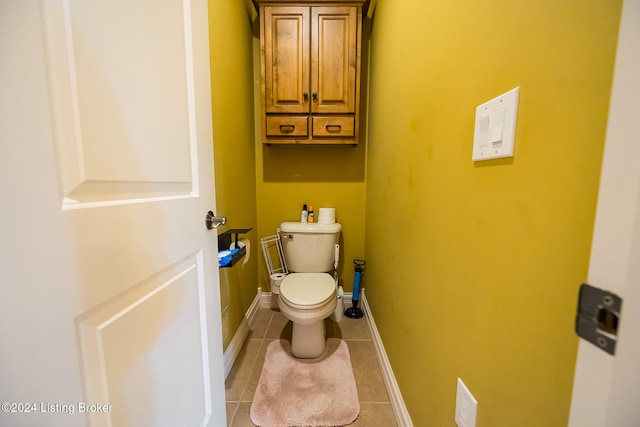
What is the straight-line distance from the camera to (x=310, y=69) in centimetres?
162

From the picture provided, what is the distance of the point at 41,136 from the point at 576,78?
0.75 metres

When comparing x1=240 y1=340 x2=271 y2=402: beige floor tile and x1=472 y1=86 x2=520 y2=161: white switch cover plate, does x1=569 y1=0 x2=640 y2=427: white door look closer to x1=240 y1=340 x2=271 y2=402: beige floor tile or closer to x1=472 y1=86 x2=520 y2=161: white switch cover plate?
x1=472 y1=86 x2=520 y2=161: white switch cover plate

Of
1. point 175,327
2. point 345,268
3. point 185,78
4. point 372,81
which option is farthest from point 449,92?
point 345,268

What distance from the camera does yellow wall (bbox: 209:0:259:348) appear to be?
4.02 feet

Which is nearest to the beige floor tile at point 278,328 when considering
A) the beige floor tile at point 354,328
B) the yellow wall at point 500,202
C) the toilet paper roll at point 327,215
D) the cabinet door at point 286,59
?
the beige floor tile at point 354,328

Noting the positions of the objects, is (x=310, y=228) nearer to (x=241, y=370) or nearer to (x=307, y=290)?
(x=307, y=290)

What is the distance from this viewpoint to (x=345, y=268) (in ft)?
6.74

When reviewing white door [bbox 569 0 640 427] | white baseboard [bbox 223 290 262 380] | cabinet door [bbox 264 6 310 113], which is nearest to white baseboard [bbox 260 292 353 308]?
white baseboard [bbox 223 290 262 380]

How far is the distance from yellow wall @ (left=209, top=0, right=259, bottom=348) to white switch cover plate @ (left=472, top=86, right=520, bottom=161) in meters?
1.10

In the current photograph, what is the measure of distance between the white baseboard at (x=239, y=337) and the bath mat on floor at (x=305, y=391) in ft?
0.61

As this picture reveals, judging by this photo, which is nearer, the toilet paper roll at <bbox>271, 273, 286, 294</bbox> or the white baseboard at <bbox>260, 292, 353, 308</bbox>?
the toilet paper roll at <bbox>271, 273, 286, 294</bbox>

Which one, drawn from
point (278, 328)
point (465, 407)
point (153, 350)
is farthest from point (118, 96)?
point (278, 328)

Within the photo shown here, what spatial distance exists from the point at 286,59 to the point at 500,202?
1.63 meters

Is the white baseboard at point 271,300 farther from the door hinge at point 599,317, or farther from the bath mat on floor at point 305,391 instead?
the door hinge at point 599,317
